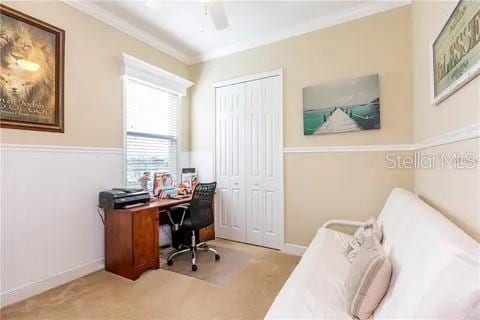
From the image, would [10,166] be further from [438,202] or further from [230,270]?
[438,202]

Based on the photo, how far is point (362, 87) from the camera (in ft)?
8.67

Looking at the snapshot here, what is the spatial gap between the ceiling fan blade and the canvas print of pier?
4.34ft

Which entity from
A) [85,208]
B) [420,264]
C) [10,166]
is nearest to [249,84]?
[85,208]

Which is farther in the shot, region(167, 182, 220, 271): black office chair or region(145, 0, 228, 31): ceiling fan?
region(167, 182, 220, 271): black office chair

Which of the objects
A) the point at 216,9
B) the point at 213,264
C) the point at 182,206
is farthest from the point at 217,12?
the point at 213,264

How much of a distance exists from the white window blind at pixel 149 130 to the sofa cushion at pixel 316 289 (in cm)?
234

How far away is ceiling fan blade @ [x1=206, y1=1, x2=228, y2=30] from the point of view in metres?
1.89

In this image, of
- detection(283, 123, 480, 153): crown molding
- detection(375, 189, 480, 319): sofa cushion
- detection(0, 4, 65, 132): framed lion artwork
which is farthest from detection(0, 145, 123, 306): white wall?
detection(375, 189, 480, 319): sofa cushion

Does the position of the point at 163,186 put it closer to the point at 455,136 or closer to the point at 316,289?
the point at 316,289

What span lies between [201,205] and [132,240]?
2.60ft

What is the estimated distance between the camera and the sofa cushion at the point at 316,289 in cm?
114

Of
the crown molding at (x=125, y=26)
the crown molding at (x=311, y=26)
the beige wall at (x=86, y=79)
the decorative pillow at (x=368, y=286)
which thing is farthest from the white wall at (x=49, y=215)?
the decorative pillow at (x=368, y=286)

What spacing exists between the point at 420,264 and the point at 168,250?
9.66 feet
